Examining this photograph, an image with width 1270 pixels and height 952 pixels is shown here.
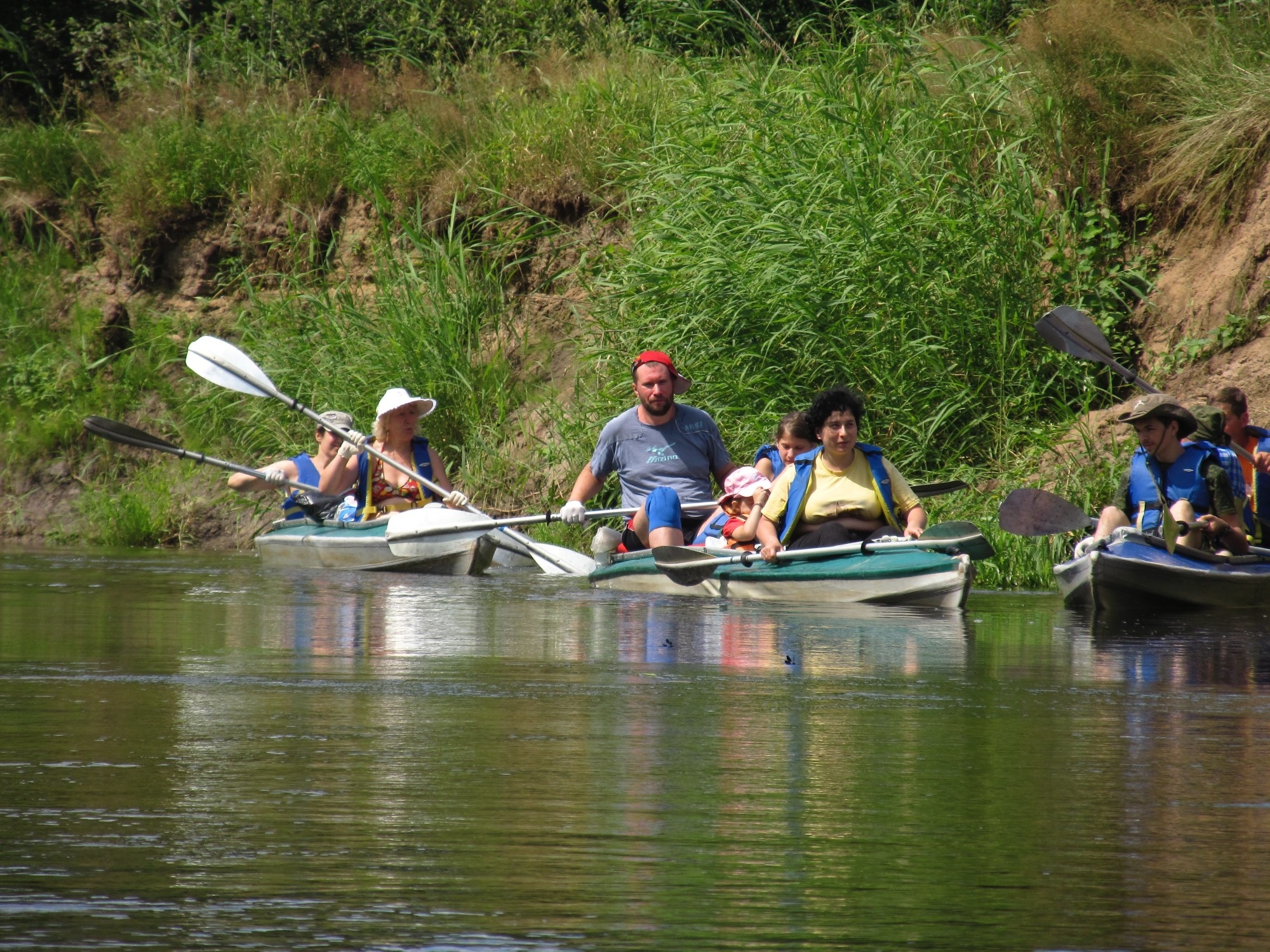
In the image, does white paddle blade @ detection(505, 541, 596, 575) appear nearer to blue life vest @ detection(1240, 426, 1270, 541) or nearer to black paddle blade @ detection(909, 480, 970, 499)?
black paddle blade @ detection(909, 480, 970, 499)

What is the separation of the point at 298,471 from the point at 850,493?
216 inches

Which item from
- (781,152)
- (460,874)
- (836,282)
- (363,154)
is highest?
(363,154)

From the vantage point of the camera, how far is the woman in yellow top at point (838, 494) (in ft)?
30.9

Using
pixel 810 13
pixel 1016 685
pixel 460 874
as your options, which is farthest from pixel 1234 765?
pixel 810 13

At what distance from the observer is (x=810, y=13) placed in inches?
658

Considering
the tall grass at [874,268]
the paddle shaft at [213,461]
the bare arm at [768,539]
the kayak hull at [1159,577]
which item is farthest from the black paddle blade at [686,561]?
the paddle shaft at [213,461]

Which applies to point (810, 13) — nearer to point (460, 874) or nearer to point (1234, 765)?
point (1234, 765)

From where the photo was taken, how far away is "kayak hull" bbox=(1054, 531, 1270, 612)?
898 cm

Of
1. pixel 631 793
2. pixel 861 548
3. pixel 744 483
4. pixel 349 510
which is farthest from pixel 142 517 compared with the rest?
pixel 631 793

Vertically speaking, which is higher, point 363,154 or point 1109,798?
point 363,154

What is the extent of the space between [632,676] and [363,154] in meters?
13.4

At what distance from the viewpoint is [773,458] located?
1070 centimetres

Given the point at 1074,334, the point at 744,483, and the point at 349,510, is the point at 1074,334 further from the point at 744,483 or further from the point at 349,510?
the point at 349,510

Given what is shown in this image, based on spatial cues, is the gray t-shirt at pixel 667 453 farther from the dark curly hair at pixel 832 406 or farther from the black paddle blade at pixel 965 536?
the black paddle blade at pixel 965 536
